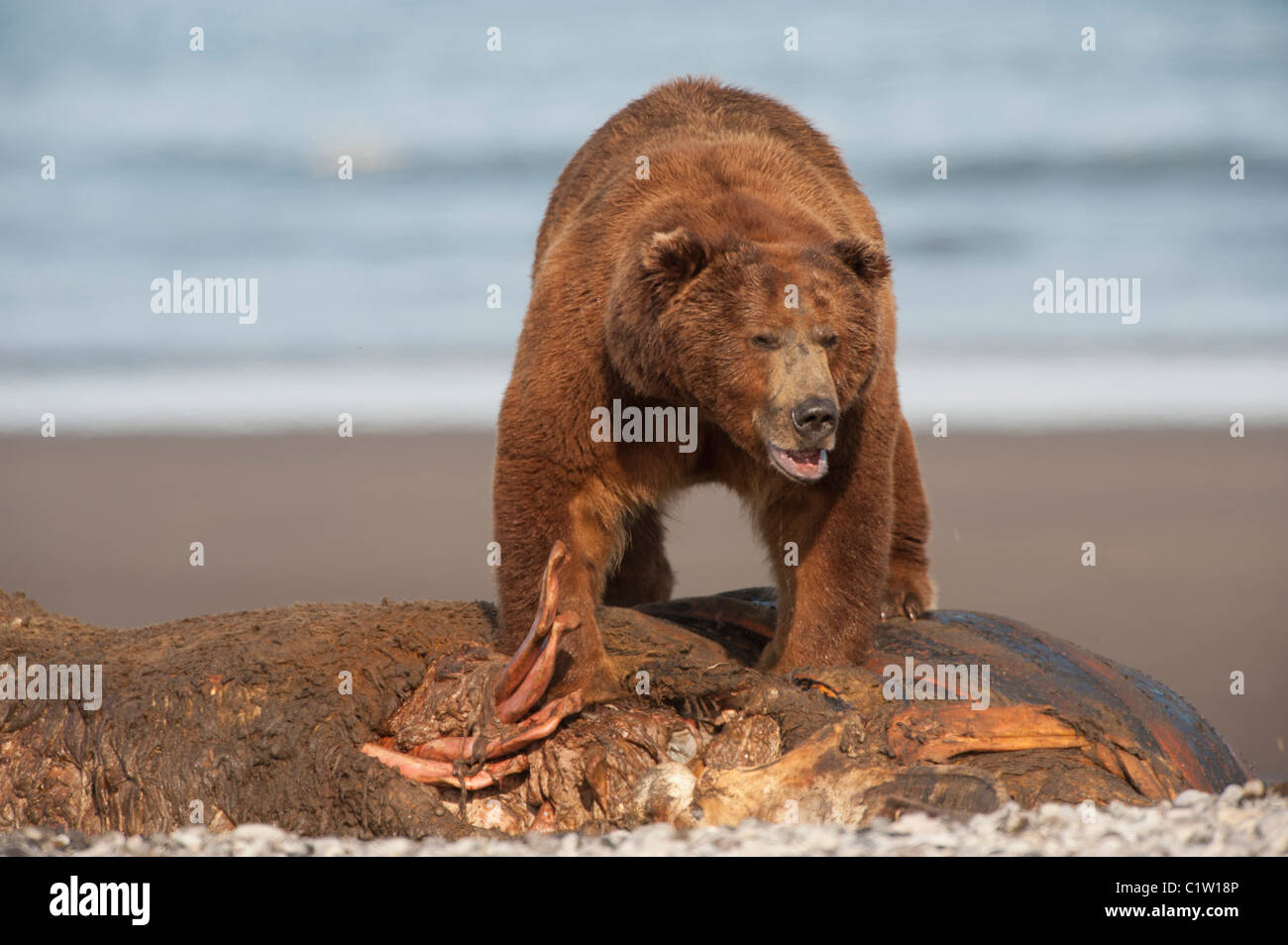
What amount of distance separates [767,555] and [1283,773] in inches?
147

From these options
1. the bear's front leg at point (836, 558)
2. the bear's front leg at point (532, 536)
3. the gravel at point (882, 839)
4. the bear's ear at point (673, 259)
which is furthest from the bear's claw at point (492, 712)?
the bear's front leg at point (836, 558)

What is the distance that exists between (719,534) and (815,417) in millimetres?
9827

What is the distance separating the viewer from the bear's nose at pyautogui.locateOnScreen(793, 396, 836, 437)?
5141 millimetres

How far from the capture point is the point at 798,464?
17.6 ft

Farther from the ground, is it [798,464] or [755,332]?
[755,332]

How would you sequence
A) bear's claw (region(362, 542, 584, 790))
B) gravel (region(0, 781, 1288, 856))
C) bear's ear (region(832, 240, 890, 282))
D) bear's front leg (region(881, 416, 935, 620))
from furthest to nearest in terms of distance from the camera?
bear's front leg (region(881, 416, 935, 620)) < bear's ear (region(832, 240, 890, 282)) < bear's claw (region(362, 542, 584, 790)) < gravel (region(0, 781, 1288, 856))

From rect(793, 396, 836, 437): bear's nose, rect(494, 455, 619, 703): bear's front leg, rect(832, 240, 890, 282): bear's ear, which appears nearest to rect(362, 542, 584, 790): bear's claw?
rect(494, 455, 619, 703): bear's front leg

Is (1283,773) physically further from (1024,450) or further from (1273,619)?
(1024,450)

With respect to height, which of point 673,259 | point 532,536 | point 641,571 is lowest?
point 641,571

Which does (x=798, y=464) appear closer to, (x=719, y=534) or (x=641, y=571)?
(x=641, y=571)

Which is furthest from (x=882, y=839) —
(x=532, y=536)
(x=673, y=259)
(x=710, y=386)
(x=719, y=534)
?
(x=719, y=534)

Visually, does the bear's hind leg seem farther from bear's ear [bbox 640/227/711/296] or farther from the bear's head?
bear's ear [bbox 640/227/711/296]

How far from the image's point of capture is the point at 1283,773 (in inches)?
311
